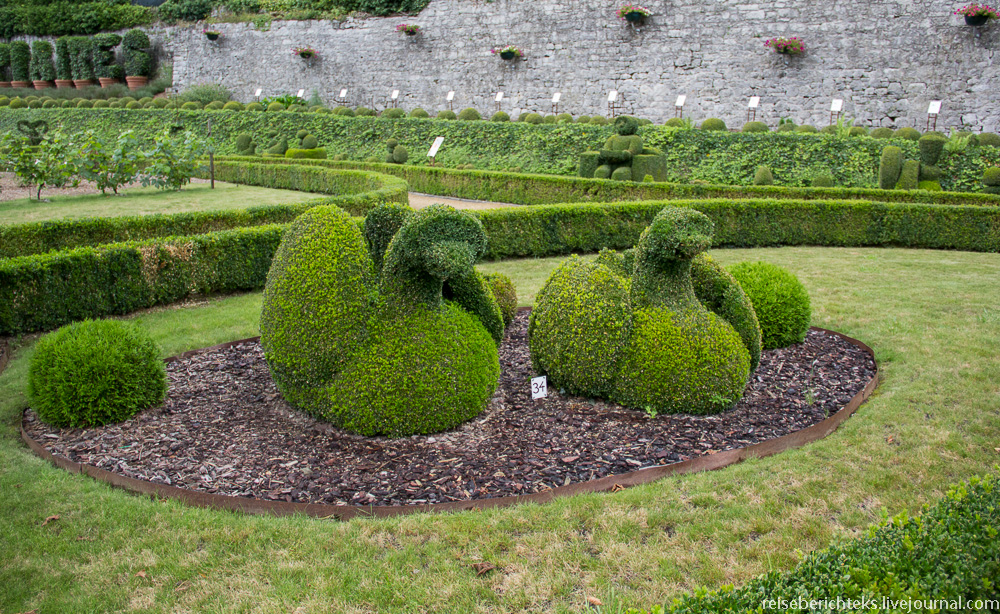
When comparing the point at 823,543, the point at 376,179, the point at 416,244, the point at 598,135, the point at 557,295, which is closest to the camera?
the point at 823,543

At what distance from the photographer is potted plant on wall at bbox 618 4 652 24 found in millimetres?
23578

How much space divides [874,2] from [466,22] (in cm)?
1465

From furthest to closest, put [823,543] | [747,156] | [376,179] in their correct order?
1. [747,156]
2. [376,179]
3. [823,543]

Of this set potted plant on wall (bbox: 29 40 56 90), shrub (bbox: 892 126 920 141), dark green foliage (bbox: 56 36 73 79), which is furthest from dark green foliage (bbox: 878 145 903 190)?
potted plant on wall (bbox: 29 40 56 90)

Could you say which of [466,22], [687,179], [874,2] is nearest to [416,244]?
[687,179]

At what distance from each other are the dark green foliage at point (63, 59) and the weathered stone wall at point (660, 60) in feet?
33.1

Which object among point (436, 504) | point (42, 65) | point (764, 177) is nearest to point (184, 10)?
point (42, 65)

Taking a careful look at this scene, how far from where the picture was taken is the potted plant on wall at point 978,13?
18562 millimetres

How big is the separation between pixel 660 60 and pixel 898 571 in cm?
2406

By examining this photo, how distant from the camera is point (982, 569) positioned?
6.91ft

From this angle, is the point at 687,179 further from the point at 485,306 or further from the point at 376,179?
the point at 485,306

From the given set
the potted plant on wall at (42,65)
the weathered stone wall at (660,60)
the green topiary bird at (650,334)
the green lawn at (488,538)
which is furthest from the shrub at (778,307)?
the potted plant on wall at (42,65)

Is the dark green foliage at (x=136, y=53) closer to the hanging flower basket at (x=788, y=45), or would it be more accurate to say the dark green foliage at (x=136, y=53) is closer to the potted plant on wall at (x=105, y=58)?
the potted plant on wall at (x=105, y=58)

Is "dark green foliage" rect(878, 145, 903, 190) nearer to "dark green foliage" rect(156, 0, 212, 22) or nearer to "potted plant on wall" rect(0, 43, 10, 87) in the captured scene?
"dark green foliage" rect(156, 0, 212, 22)
